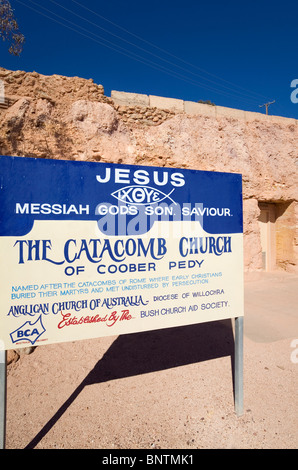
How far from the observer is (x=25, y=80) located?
302 inches

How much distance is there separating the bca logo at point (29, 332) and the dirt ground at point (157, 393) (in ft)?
3.13

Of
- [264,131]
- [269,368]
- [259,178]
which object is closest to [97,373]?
[269,368]

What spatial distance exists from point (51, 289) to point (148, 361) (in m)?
2.05

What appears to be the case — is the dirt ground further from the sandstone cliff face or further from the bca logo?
the sandstone cliff face

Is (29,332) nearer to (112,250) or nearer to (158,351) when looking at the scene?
(112,250)

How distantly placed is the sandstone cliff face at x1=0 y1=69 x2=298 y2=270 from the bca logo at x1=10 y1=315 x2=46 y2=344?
6342 mm

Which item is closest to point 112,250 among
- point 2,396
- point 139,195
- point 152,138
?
point 139,195

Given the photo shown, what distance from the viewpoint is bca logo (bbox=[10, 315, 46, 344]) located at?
2072 millimetres

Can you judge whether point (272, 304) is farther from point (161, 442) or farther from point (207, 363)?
point (161, 442)

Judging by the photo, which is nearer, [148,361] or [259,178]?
[148,361]

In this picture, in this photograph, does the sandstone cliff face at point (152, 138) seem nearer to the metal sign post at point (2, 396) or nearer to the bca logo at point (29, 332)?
the bca logo at point (29, 332)

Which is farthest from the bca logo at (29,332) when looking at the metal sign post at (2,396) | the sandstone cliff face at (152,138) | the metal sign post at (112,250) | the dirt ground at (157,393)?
the sandstone cliff face at (152,138)
